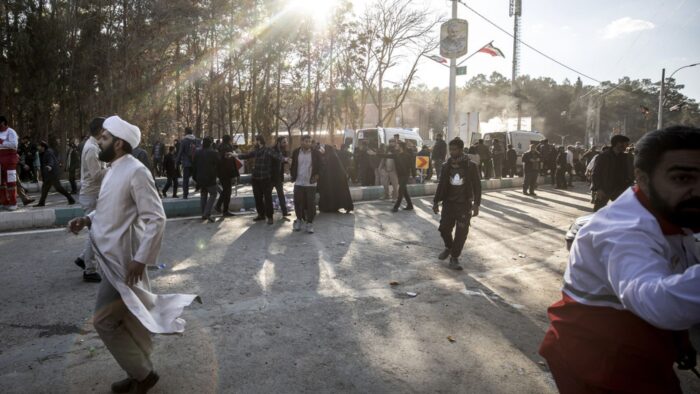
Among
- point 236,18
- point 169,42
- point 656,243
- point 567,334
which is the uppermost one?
point 236,18

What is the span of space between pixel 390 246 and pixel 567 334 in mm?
6188

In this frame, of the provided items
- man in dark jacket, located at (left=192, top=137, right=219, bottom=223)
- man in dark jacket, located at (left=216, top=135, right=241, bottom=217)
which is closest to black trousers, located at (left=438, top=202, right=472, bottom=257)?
man in dark jacket, located at (left=192, top=137, right=219, bottom=223)

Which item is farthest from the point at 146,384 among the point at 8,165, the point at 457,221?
the point at 8,165

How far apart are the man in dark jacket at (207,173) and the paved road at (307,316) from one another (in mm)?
1420

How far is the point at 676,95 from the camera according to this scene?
3184 inches

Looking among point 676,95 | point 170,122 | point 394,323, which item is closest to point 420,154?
point 394,323

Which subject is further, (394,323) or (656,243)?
(394,323)

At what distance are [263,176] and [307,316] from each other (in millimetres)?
5604

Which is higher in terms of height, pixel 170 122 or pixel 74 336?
pixel 170 122

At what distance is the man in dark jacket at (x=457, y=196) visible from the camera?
6.56 meters

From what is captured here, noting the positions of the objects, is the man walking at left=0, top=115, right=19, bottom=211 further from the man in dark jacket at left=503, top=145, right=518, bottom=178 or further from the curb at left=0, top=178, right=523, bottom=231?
the man in dark jacket at left=503, top=145, right=518, bottom=178

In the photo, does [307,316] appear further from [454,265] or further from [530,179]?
[530,179]

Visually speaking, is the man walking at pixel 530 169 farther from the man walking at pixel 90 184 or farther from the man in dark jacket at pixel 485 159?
the man walking at pixel 90 184

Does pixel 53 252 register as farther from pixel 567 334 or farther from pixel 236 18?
pixel 236 18
